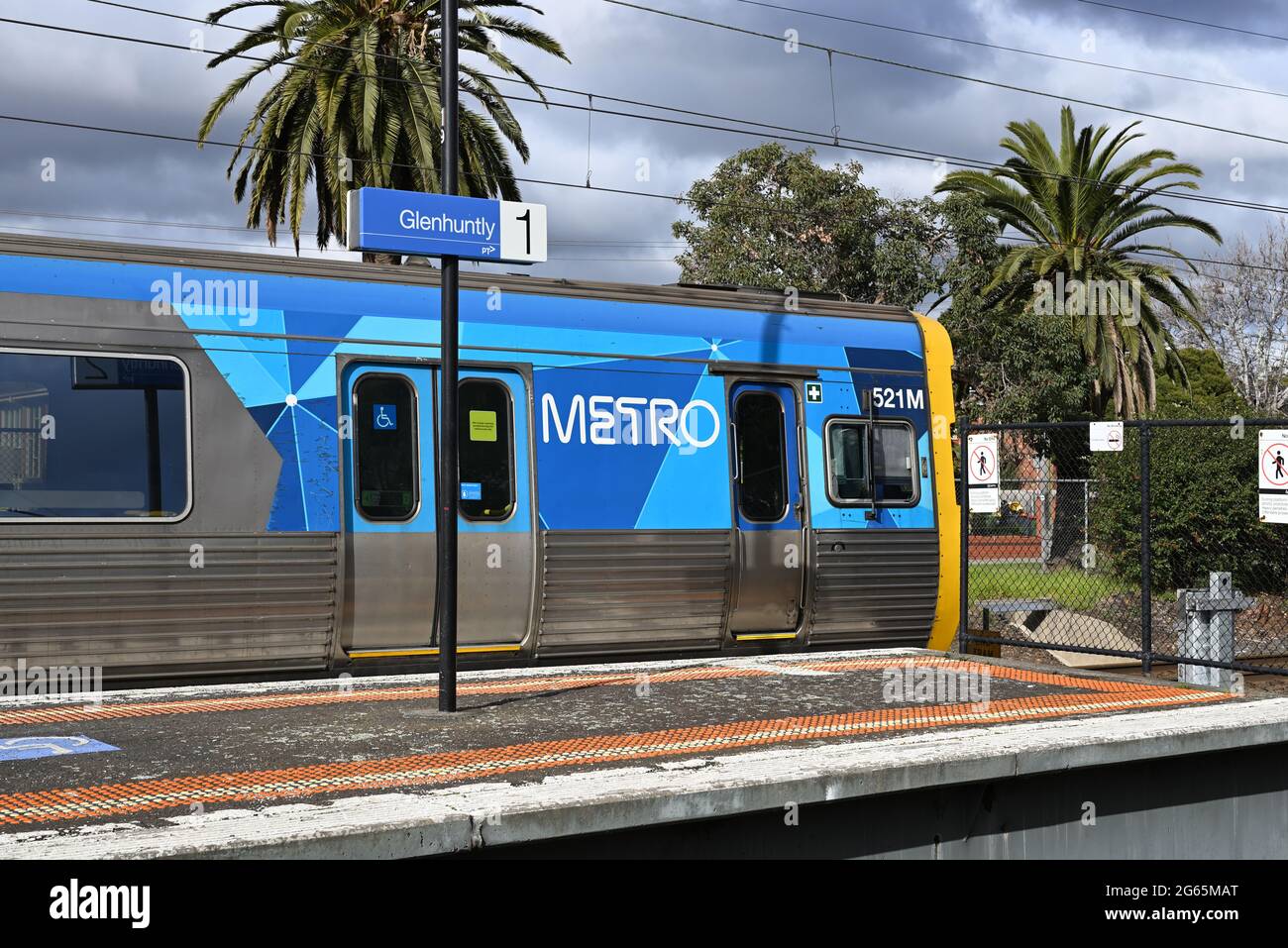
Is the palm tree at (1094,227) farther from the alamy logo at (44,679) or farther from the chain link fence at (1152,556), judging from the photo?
the alamy logo at (44,679)

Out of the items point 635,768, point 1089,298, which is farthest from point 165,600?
point 1089,298

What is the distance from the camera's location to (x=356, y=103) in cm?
2188

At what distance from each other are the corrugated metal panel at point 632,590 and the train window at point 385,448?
46.1 inches

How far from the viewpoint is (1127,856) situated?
697cm

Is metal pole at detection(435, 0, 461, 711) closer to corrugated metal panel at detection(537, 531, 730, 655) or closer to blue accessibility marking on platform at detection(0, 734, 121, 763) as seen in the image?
blue accessibility marking on platform at detection(0, 734, 121, 763)

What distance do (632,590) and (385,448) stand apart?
7.46ft

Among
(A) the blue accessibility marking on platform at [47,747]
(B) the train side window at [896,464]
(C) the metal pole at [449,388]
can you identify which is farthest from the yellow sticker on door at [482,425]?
(A) the blue accessibility marking on platform at [47,747]

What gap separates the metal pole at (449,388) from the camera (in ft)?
24.7

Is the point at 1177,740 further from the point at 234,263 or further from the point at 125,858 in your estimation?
the point at 234,263

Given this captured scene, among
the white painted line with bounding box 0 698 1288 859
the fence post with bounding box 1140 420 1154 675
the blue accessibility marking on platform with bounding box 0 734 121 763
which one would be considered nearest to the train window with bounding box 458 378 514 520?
the blue accessibility marking on platform with bounding box 0 734 121 763

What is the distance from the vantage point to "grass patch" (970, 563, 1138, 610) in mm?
22734

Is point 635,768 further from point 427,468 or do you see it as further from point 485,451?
point 485,451
